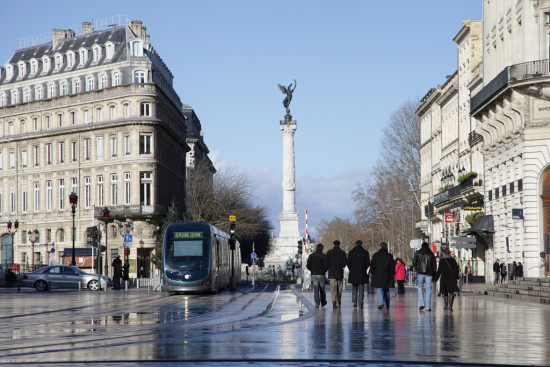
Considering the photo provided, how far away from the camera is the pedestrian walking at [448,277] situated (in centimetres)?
2703

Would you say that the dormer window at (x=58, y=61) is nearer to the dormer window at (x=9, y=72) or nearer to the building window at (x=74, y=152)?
the dormer window at (x=9, y=72)

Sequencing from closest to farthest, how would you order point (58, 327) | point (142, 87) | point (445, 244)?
point (58, 327), point (445, 244), point (142, 87)

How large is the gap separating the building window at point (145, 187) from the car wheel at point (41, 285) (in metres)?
34.8

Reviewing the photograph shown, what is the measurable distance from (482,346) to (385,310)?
467 inches

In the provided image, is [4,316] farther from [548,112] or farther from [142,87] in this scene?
[142,87]

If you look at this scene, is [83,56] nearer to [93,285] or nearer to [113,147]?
[113,147]

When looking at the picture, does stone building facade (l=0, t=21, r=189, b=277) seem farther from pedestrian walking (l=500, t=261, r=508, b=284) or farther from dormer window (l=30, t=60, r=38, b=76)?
pedestrian walking (l=500, t=261, r=508, b=284)

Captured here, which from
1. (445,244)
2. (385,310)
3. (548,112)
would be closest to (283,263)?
(445,244)

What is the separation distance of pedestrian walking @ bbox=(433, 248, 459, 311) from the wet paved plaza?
481mm

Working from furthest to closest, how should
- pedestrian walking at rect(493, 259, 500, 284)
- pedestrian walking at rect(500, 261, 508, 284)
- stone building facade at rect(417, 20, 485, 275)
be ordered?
stone building facade at rect(417, 20, 485, 275) → pedestrian walking at rect(493, 259, 500, 284) → pedestrian walking at rect(500, 261, 508, 284)

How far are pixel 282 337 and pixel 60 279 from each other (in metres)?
41.1

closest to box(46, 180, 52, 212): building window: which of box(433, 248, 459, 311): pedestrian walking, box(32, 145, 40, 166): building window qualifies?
box(32, 145, 40, 166): building window

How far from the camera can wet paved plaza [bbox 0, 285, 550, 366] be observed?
1339cm

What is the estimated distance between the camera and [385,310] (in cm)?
2698
